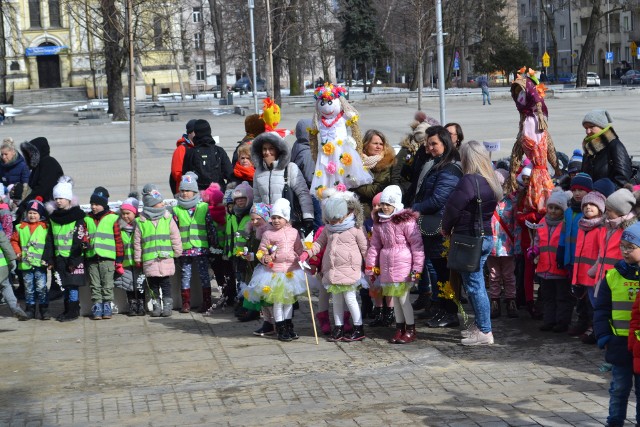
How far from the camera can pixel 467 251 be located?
9.08m

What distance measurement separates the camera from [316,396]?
791 centimetres

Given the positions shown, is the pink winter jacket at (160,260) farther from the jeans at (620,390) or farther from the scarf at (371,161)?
the jeans at (620,390)

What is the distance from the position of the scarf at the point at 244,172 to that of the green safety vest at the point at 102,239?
4.90 ft

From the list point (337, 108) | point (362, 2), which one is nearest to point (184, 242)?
point (337, 108)

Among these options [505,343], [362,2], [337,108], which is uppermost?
[362,2]

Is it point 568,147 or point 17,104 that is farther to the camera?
point 17,104

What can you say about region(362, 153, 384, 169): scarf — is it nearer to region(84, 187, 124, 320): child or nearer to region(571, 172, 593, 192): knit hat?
region(571, 172, 593, 192): knit hat

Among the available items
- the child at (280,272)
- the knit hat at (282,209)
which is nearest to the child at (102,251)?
the child at (280,272)

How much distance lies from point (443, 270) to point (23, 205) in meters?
4.99

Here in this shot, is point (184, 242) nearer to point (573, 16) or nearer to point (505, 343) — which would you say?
point (505, 343)

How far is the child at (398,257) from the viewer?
9406 mm

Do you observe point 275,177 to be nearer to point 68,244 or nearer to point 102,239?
point 102,239

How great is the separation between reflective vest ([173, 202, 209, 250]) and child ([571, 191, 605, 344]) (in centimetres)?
401

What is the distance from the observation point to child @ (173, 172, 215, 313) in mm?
11148
